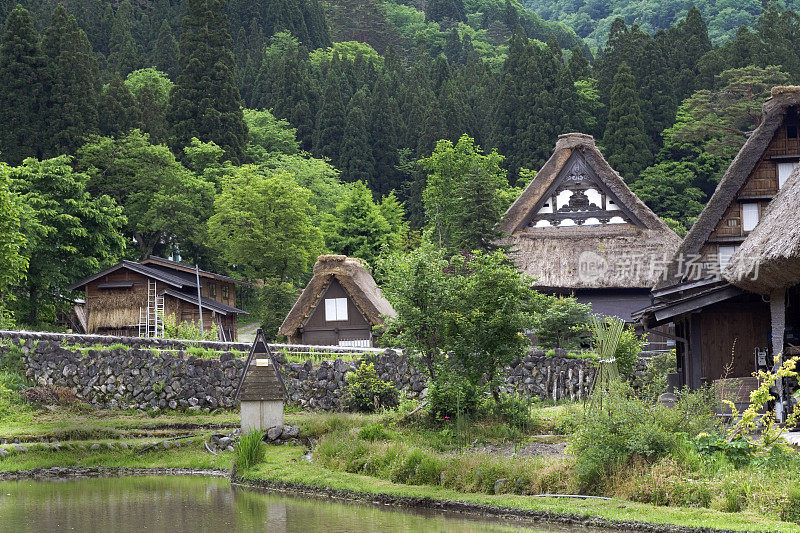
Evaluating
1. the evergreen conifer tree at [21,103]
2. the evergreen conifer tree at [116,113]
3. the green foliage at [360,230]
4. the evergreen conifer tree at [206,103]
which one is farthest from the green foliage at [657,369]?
the evergreen conifer tree at [116,113]

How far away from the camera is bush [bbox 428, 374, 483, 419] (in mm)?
23547

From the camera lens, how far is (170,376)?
31500mm

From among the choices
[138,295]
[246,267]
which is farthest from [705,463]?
[246,267]

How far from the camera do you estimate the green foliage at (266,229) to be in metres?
53.2

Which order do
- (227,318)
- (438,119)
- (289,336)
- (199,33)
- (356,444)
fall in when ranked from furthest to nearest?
1. (438,119)
2. (199,33)
3. (227,318)
4. (289,336)
5. (356,444)

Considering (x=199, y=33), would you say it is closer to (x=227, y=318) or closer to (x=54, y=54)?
(x=54, y=54)

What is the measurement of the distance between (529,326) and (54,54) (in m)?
43.6

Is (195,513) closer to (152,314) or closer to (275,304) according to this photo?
(152,314)

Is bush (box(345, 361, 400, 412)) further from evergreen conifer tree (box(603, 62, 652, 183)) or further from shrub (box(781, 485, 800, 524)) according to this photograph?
evergreen conifer tree (box(603, 62, 652, 183))

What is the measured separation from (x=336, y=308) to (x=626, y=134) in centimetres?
2752

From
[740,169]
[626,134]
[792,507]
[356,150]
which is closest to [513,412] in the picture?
[740,169]

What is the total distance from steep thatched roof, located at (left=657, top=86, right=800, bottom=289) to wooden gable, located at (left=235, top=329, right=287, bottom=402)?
1077cm

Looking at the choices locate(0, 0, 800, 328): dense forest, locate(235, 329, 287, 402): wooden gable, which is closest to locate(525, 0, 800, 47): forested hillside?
locate(0, 0, 800, 328): dense forest

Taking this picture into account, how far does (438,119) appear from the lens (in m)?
73.8
